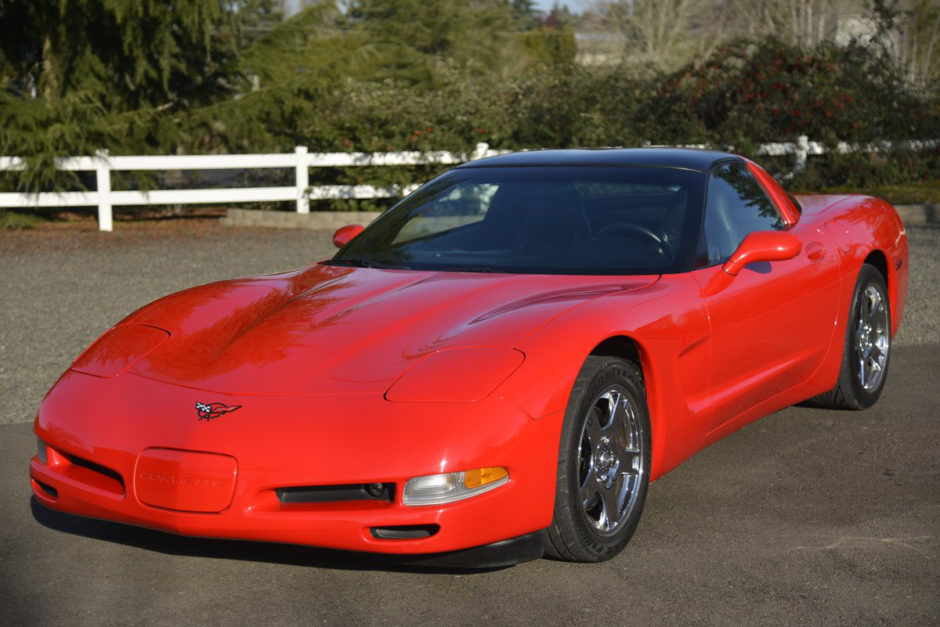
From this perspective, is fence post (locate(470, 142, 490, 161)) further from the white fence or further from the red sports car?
the red sports car

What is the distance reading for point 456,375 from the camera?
3850 mm

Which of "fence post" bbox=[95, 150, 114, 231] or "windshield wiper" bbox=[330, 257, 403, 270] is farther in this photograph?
"fence post" bbox=[95, 150, 114, 231]

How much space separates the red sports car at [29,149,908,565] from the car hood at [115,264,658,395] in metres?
0.01

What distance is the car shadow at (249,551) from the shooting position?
4.07 meters

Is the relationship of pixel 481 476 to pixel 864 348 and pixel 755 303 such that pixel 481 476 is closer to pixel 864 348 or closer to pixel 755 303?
pixel 755 303

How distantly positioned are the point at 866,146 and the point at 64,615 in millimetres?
17976

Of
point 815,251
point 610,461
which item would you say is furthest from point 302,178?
point 610,461

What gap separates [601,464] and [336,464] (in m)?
1.02

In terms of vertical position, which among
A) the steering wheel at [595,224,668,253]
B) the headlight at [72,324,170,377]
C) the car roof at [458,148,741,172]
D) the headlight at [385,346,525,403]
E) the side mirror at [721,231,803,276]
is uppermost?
the car roof at [458,148,741,172]

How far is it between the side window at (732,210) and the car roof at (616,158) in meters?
0.09

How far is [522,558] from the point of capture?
381 centimetres

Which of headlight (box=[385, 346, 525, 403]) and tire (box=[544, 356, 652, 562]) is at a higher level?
headlight (box=[385, 346, 525, 403])

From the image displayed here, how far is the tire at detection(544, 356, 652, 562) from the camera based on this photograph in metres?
3.94

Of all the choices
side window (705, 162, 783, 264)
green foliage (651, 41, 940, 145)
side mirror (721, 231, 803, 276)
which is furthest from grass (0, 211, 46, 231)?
side mirror (721, 231, 803, 276)
